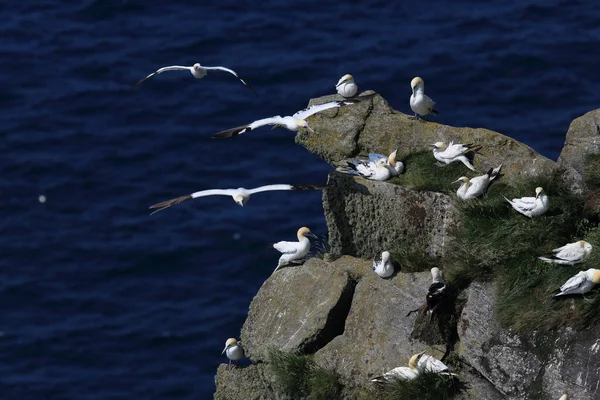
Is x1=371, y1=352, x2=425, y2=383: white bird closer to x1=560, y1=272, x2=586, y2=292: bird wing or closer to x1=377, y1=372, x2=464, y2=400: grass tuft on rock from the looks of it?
x1=377, y1=372, x2=464, y2=400: grass tuft on rock

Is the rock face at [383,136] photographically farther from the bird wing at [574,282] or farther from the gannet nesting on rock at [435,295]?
the bird wing at [574,282]

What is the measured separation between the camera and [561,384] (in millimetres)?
14961

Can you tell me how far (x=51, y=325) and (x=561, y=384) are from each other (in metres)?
14.6

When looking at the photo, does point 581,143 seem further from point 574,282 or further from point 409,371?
point 409,371

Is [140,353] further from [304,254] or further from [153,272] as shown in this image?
[304,254]

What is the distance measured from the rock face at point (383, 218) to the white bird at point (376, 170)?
0.10m

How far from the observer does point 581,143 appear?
17734 mm

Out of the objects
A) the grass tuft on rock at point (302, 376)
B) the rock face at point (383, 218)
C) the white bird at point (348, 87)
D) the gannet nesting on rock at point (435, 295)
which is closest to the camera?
the gannet nesting on rock at point (435, 295)

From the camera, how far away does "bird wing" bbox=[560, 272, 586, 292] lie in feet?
49.3

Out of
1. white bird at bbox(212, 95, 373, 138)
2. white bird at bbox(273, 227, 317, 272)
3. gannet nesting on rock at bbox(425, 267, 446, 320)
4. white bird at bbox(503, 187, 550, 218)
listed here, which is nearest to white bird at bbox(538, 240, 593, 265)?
white bird at bbox(503, 187, 550, 218)

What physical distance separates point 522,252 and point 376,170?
2.71m

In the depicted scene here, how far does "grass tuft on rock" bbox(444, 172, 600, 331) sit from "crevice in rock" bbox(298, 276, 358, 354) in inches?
56.0

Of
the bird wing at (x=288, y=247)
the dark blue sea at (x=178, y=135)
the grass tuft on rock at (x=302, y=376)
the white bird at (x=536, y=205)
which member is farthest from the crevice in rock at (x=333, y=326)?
the dark blue sea at (x=178, y=135)

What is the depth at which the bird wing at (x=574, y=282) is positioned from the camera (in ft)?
49.3
